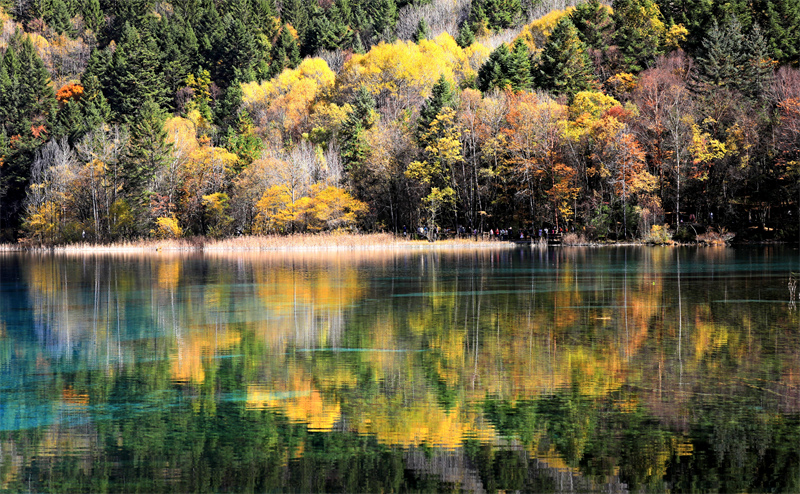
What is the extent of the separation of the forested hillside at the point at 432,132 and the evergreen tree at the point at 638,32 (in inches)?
10.0

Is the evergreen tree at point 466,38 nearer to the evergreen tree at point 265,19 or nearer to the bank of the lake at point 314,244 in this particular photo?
the evergreen tree at point 265,19

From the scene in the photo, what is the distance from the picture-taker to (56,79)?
137 m

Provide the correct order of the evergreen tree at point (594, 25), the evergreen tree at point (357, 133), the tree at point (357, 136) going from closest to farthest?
the tree at point (357, 136) → the evergreen tree at point (357, 133) → the evergreen tree at point (594, 25)

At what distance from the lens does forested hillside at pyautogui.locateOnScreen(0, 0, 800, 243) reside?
73.4m

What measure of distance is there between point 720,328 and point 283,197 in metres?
67.7

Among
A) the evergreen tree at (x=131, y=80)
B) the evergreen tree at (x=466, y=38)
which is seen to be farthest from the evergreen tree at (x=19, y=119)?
the evergreen tree at (x=466, y=38)

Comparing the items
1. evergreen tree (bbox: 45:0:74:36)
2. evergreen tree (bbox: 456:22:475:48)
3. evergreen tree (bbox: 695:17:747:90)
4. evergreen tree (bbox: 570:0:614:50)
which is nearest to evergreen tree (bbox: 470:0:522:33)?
evergreen tree (bbox: 456:22:475:48)

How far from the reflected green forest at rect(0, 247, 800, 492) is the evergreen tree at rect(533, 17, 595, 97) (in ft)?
214

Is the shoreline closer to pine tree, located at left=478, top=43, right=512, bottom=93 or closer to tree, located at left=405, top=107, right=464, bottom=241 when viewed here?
tree, located at left=405, top=107, right=464, bottom=241

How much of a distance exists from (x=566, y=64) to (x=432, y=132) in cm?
1937

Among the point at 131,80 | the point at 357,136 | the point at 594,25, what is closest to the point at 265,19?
the point at 131,80

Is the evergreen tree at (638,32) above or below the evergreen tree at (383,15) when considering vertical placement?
below

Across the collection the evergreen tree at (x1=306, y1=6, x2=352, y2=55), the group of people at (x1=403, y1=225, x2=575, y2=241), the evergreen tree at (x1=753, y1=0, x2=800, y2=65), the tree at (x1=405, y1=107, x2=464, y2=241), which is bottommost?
the group of people at (x1=403, y1=225, x2=575, y2=241)

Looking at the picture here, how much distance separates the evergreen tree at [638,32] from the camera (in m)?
95.8
